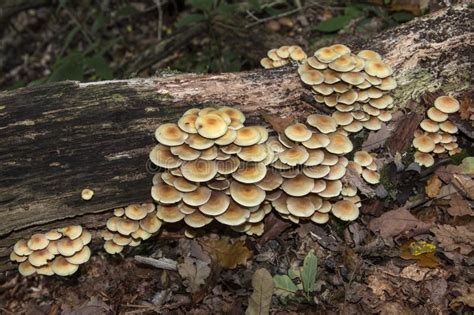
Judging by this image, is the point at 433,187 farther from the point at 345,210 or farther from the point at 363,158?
the point at 345,210

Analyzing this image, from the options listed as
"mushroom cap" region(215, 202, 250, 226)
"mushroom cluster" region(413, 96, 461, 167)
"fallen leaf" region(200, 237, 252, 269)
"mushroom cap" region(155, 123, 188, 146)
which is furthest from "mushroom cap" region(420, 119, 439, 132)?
"mushroom cap" region(155, 123, 188, 146)

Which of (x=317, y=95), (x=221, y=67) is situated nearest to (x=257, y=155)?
(x=317, y=95)

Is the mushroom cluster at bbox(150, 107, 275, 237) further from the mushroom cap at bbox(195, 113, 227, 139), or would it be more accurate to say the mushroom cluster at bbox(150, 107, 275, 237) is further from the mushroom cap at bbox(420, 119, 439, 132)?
the mushroom cap at bbox(420, 119, 439, 132)

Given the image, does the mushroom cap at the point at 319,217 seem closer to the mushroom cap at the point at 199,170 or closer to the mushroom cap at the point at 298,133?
the mushroom cap at the point at 298,133

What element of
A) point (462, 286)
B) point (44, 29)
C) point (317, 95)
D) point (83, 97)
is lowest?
point (44, 29)

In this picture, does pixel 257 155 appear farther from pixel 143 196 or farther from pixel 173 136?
pixel 143 196

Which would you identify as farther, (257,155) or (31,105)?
(31,105)

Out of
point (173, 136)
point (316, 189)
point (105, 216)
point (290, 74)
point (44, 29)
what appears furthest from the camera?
point (44, 29)
